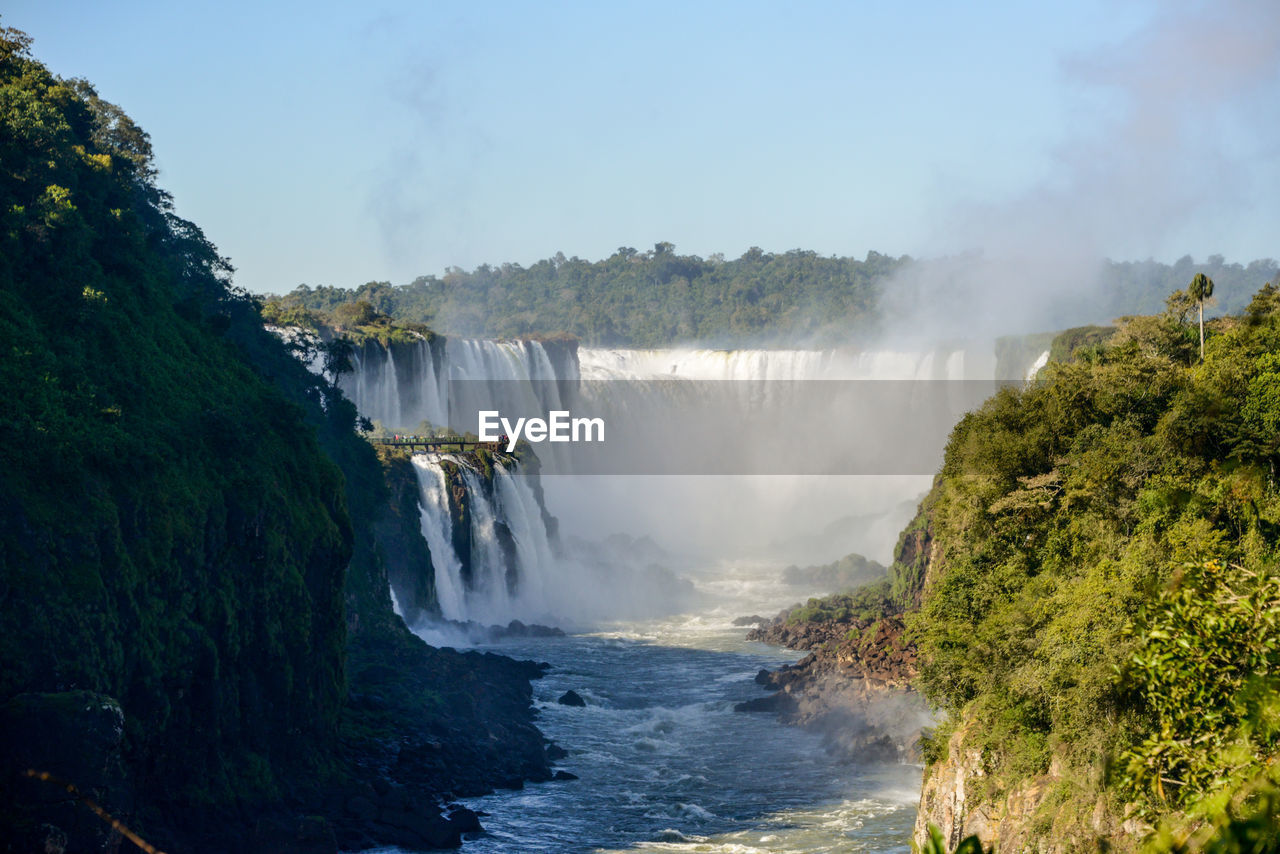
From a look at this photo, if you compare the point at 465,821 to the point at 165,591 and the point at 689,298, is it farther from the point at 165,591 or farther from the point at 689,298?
the point at 689,298

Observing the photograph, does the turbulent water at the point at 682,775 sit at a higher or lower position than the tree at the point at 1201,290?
lower

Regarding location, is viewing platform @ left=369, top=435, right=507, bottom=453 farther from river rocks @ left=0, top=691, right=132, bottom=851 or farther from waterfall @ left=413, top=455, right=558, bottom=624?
river rocks @ left=0, top=691, right=132, bottom=851

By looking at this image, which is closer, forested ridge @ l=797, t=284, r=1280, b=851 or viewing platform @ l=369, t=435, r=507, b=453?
forested ridge @ l=797, t=284, r=1280, b=851

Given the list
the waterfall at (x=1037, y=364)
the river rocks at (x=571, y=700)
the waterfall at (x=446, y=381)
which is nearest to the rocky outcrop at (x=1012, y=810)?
the river rocks at (x=571, y=700)

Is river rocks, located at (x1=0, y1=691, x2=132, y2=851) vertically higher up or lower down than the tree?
lower down

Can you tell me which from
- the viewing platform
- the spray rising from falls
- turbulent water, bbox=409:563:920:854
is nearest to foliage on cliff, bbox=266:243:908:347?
the spray rising from falls

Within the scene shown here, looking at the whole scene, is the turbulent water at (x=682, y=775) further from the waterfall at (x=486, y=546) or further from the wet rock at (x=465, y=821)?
the waterfall at (x=486, y=546)

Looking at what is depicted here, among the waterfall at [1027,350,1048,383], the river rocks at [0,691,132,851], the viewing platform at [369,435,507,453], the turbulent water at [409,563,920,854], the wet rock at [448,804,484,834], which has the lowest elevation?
the turbulent water at [409,563,920,854]

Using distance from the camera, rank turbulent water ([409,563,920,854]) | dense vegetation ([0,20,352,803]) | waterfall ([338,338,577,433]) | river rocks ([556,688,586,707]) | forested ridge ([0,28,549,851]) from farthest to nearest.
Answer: waterfall ([338,338,577,433]) → river rocks ([556,688,586,707]) → turbulent water ([409,563,920,854]) → dense vegetation ([0,20,352,803]) → forested ridge ([0,28,549,851])
